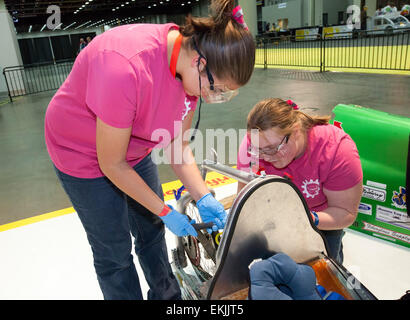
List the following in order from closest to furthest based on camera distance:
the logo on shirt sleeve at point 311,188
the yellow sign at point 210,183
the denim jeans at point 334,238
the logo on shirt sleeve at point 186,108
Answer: the logo on shirt sleeve at point 186,108
the logo on shirt sleeve at point 311,188
the denim jeans at point 334,238
the yellow sign at point 210,183

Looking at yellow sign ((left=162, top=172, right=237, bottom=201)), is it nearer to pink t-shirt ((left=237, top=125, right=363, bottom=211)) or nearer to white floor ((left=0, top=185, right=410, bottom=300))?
white floor ((left=0, top=185, right=410, bottom=300))

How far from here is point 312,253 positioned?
3.90 feet

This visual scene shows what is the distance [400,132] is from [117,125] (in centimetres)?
174

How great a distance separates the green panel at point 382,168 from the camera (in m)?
2.02

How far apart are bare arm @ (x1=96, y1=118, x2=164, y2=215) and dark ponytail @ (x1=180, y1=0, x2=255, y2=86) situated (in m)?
0.35

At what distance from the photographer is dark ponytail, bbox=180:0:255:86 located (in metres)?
0.94

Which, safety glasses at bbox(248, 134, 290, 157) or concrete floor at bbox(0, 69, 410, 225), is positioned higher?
safety glasses at bbox(248, 134, 290, 157)

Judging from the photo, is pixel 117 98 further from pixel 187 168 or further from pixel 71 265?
pixel 71 265

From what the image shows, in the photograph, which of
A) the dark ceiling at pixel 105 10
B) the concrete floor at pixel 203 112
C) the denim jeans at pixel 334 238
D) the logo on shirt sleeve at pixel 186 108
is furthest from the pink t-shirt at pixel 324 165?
the dark ceiling at pixel 105 10

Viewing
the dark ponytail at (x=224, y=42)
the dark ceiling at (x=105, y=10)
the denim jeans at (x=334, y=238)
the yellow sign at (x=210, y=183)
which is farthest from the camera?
the dark ceiling at (x=105, y=10)

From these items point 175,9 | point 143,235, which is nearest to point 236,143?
point 143,235

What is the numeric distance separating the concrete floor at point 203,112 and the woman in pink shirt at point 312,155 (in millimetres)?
263

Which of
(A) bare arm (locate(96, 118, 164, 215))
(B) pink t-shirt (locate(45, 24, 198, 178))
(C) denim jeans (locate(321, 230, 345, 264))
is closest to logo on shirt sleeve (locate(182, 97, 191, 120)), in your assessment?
(B) pink t-shirt (locate(45, 24, 198, 178))

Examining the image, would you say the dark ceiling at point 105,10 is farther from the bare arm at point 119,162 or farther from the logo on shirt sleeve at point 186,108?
the bare arm at point 119,162
